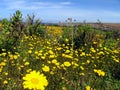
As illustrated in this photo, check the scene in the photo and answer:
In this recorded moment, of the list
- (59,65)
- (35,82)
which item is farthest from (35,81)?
(59,65)

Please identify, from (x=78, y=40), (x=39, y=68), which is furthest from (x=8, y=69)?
(x=78, y=40)

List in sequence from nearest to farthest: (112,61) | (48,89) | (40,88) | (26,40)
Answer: (40,88) → (48,89) → (112,61) → (26,40)

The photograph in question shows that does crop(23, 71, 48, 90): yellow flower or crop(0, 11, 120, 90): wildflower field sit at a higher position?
crop(23, 71, 48, 90): yellow flower

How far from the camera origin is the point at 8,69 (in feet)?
22.2

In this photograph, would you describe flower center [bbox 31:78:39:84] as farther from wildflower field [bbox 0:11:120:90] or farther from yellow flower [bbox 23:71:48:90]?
wildflower field [bbox 0:11:120:90]

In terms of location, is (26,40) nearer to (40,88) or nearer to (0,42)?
(0,42)

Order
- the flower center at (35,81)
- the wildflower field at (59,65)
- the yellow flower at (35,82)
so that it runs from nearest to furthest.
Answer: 1. the yellow flower at (35,82)
2. the flower center at (35,81)
3. the wildflower field at (59,65)

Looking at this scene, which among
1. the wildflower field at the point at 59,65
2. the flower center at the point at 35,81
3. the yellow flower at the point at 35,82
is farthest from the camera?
the wildflower field at the point at 59,65

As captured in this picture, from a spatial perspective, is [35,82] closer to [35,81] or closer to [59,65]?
[35,81]

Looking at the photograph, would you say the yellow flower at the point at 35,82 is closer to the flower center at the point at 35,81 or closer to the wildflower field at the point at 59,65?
the flower center at the point at 35,81

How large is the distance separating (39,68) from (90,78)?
120 cm

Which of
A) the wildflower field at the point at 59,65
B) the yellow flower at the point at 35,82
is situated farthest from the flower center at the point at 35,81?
the wildflower field at the point at 59,65

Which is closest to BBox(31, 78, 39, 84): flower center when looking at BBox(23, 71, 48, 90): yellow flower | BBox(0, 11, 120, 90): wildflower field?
BBox(23, 71, 48, 90): yellow flower

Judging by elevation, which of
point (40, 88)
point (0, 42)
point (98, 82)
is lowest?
point (98, 82)
